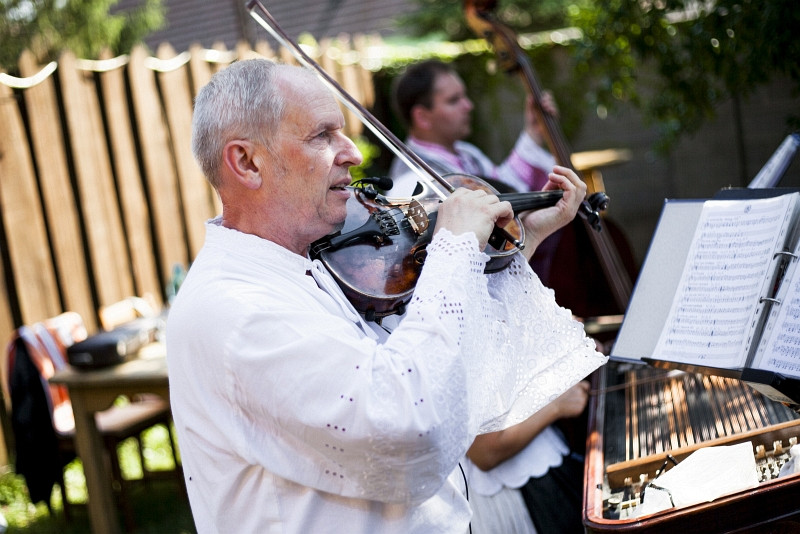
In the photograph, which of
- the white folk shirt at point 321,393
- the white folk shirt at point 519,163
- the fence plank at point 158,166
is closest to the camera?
the white folk shirt at point 321,393

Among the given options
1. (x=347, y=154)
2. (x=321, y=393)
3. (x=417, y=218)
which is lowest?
(x=321, y=393)

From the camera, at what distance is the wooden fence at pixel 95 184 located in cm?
423

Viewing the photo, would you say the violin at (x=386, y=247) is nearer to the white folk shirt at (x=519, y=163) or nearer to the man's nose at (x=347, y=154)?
the man's nose at (x=347, y=154)

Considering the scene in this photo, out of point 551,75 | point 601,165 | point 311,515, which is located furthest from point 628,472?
point 551,75

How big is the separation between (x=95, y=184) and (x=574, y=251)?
3.04 m

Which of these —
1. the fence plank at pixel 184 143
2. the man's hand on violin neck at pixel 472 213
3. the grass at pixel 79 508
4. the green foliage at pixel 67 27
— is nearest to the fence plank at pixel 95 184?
the fence plank at pixel 184 143

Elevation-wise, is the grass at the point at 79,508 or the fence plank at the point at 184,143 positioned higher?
the fence plank at the point at 184,143

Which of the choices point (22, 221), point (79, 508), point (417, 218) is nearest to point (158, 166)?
point (22, 221)

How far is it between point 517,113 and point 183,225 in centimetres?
364

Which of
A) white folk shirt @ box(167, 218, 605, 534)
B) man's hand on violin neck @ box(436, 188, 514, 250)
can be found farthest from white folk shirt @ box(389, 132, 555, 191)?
white folk shirt @ box(167, 218, 605, 534)

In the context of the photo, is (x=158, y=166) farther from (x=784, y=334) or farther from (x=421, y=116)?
(x=784, y=334)

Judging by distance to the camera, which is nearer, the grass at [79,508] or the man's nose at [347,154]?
the man's nose at [347,154]

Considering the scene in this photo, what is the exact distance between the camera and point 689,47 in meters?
3.18

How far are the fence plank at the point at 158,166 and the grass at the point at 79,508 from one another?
57.4 inches
